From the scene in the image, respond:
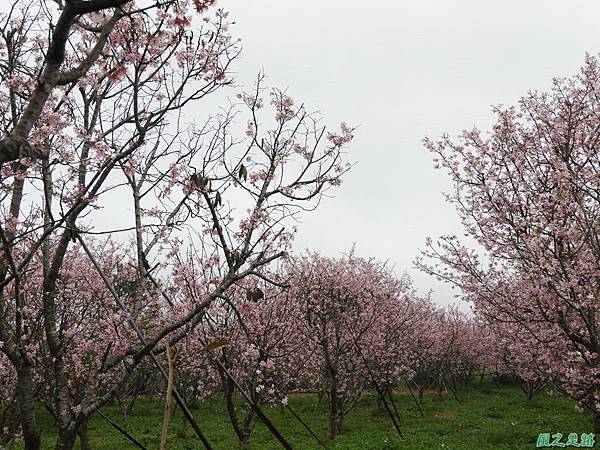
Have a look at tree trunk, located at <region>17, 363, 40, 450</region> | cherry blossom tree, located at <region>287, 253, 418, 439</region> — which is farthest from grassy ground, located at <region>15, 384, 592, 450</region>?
tree trunk, located at <region>17, 363, 40, 450</region>

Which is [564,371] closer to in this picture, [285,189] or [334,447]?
[334,447]

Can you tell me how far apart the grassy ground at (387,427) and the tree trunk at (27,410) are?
960cm

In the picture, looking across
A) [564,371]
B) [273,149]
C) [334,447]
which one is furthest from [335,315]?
[273,149]

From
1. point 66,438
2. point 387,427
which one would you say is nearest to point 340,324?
point 387,427

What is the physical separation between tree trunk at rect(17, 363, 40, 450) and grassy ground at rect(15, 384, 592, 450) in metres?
9.60

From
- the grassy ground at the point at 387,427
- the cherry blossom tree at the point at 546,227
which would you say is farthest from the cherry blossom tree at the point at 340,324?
the cherry blossom tree at the point at 546,227

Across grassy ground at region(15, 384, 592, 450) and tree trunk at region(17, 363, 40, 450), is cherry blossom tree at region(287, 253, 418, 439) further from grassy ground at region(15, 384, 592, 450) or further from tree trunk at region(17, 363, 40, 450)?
tree trunk at region(17, 363, 40, 450)

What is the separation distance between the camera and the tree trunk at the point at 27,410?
4578 millimetres

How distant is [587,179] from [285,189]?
5.65 metres

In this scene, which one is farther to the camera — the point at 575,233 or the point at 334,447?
the point at 334,447

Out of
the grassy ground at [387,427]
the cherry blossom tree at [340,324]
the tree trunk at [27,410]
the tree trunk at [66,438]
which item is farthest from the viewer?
the cherry blossom tree at [340,324]

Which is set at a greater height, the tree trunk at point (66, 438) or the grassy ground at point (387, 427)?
the tree trunk at point (66, 438)

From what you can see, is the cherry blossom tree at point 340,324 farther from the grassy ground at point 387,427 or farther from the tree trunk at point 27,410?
the tree trunk at point 27,410

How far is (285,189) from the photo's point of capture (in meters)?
5.45
